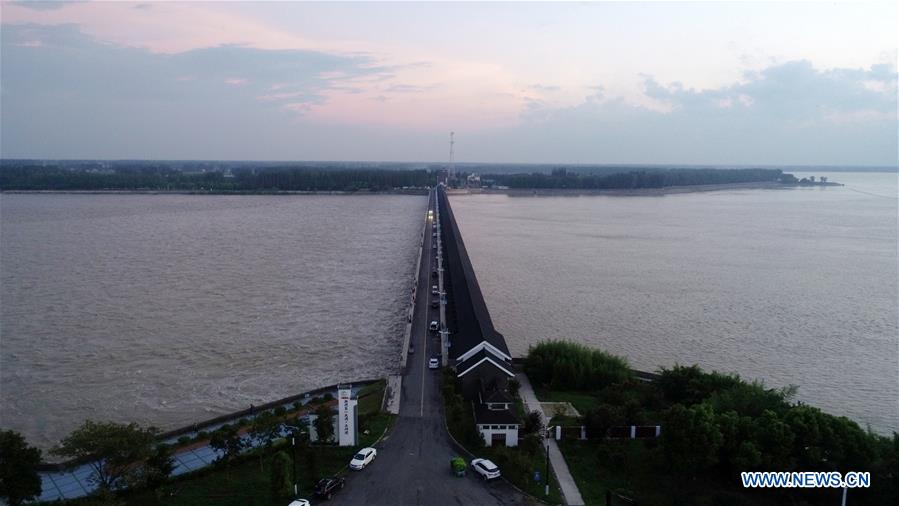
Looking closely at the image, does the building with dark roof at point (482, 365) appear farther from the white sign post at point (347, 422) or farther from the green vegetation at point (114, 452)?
the green vegetation at point (114, 452)

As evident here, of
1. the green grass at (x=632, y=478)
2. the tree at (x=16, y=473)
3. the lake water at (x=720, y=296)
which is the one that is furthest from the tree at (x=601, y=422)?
the tree at (x=16, y=473)

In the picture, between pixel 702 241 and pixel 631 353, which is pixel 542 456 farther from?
pixel 702 241

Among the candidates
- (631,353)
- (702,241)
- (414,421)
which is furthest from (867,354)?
(702,241)

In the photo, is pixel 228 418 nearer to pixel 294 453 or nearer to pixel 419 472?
pixel 294 453

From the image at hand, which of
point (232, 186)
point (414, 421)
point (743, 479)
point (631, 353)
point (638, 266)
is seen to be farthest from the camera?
point (232, 186)

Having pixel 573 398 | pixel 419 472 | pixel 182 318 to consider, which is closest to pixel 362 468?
pixel 419 472

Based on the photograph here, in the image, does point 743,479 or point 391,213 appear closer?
point 743,479
